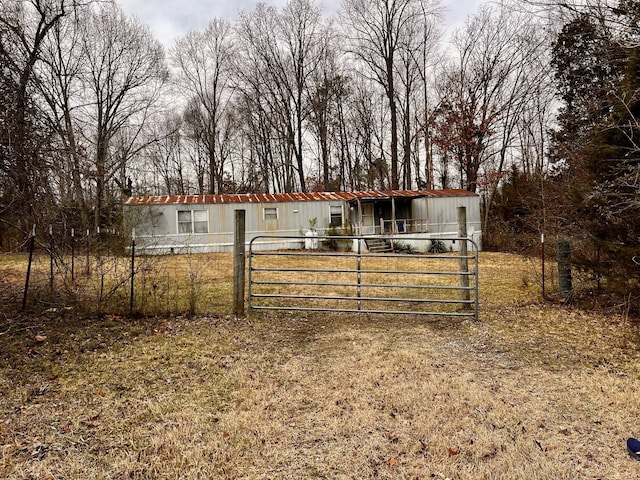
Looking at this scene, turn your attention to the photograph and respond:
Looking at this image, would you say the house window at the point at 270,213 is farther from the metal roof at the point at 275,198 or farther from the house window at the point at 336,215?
the house window at the point at 336,215

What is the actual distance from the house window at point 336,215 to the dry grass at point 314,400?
13835mm

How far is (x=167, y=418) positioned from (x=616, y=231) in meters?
6.70

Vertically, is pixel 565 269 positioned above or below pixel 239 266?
below

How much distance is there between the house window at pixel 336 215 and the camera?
761 inches

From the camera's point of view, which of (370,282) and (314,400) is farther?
(370,282)

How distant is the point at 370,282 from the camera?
959 centimetres

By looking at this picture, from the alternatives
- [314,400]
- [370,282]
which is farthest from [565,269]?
[314,400]

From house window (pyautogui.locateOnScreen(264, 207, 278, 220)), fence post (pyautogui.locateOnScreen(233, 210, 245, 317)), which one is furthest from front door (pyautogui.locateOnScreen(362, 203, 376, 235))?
fence post (pyautogui.locateOnScreen(233, 210, 245, 317))

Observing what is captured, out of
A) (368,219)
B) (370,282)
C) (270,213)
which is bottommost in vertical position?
(370,282)

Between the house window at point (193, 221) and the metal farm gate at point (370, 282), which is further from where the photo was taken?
the house window at point (193, 221)

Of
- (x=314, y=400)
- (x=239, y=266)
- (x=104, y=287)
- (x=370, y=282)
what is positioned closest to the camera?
(x=314, y=400)

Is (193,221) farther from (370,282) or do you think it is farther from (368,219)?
(370,282)

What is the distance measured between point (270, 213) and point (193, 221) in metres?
3.61

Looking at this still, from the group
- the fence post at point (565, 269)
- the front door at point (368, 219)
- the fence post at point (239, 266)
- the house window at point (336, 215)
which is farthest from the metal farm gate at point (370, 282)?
the front door at point (368, 219)
